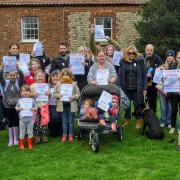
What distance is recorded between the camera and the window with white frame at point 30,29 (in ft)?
82.1

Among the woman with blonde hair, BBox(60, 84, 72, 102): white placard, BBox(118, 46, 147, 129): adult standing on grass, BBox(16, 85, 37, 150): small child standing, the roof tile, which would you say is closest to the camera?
BBox(16, 85, 37, 150): small child standing

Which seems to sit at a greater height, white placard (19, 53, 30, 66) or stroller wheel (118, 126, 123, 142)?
white placard (19, 53, 30, 66)

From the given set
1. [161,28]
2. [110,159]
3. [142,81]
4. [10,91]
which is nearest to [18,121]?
[10,91]

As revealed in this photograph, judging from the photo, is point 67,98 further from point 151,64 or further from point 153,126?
point 151,64

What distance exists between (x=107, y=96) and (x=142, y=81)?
117cm

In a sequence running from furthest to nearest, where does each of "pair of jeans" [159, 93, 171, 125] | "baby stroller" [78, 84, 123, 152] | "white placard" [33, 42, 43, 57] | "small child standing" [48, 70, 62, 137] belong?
"white placard" [33, 42, 43, 57] → "pair of jeans" [159, 93, 171, 125] → "small child standing" [48, 70, 62, 137] → "baby stroller" [78, 84, 123, 152]

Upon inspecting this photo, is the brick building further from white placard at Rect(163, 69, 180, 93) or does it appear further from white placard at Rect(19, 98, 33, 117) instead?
white placard at Rect(19, 98, 33, 117)

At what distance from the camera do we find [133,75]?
9.02 meters

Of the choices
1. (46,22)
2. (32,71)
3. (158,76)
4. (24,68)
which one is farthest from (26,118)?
(46,22)

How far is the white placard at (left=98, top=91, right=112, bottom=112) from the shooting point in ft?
26.7

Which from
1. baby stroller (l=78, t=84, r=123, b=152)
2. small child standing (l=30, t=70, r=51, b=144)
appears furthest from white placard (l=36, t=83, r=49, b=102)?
baby stroller (l=78, t=84, r=123, b=152)

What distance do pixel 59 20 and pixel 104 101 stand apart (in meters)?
17.2

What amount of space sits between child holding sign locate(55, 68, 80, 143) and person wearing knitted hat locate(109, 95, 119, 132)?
2.55 ft

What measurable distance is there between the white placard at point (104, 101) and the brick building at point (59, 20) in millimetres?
16412
